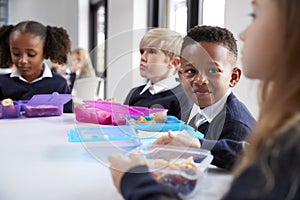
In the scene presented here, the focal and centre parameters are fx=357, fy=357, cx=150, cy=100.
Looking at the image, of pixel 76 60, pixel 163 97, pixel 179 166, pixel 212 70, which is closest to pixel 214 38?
pixel 212 70

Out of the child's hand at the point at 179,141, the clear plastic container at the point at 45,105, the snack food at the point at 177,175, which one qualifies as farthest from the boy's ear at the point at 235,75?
the clear plastic container at the point at 45,105

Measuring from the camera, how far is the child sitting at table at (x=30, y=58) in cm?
153

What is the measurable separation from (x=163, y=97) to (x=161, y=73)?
0.28ft

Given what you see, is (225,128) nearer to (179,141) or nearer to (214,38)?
(179,141)

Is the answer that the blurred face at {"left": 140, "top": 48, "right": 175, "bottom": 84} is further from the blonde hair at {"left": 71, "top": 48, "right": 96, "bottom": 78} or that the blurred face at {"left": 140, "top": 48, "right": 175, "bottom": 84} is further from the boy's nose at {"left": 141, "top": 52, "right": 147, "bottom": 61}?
the blonde hair at {"left": 71, "top": 48, "right": 96, "bottom": 78}

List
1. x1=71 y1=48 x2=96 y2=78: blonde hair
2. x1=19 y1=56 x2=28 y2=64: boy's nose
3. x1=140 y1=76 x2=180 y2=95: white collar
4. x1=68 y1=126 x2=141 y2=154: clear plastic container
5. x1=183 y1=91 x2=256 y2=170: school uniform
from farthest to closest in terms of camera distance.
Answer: x1=71 y1=48 x2=96 y2=78: blonde hair → x1=19 y1=56 x2=28 y2=64: boy's nose → x1=140 y1=76 x2=180 y2=95: white collar → x1=68 y1=126 x2=141 y2=154: clear plastic container → x1=183 y1=91 x2=256 y2=170: school uniform

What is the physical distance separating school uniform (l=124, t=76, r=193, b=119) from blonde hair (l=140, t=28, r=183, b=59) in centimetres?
8

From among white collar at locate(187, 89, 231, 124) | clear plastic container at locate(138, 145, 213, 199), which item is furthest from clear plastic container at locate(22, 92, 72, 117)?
clear plastic container at locate(138, 145, 213, 199)

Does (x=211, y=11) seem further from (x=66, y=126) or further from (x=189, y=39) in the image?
(x=66, y=126)

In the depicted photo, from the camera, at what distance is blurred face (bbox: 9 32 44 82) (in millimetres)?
1522

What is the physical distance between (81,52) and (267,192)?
12.1ft

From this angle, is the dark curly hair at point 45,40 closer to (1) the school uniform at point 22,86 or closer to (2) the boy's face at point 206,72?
(1) the school uniform at point 22,86

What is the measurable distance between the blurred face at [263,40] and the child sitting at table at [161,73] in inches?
21.5

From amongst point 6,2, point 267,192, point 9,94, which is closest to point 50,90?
point 9,94
